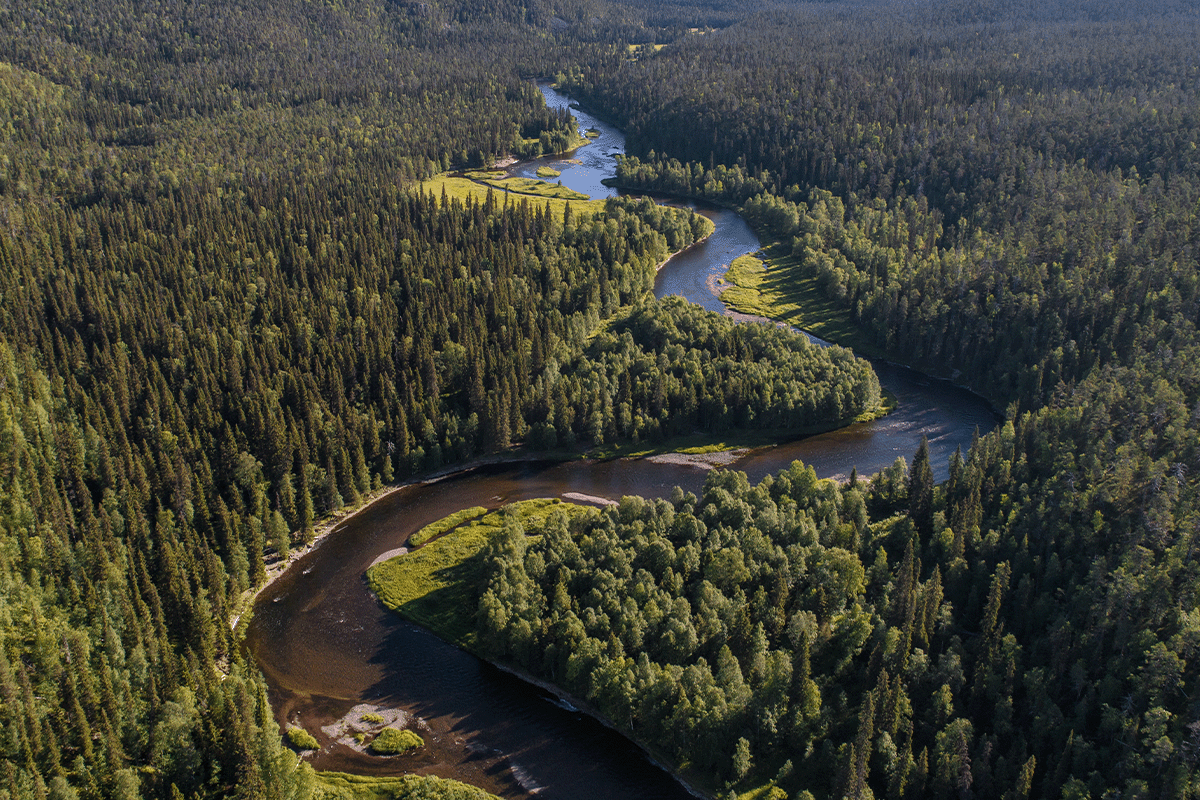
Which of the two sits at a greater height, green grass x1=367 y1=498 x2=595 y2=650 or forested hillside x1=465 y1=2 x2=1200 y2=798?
forested hillside x1=465 y1=2 x2=1200 y2=798

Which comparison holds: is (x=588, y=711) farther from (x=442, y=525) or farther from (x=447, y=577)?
(x=442, y=525)

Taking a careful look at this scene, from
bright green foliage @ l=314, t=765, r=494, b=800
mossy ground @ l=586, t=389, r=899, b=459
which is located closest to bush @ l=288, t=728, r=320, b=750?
bright green foliage @ l=314, t=765, r=494, b=800

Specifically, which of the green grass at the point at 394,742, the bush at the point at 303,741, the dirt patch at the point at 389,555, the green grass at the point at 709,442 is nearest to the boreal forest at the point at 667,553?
the green grass at the point at 709,442

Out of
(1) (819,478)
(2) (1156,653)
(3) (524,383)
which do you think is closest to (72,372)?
(3) (524,383)

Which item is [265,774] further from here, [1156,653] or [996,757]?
[1156,653]

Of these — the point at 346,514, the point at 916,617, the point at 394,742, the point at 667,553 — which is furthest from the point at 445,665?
the point at 916,617

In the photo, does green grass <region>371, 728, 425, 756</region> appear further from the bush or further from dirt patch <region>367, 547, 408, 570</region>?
dirt patch <region>367, 547, 408, 570</region>

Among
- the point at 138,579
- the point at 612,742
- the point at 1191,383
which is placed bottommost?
the point at 612,742
